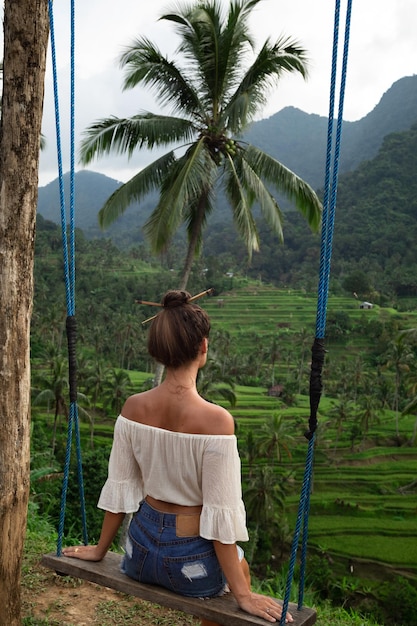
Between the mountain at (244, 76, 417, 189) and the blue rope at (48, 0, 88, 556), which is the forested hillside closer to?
the mountain at (244, 76, 417, 189)

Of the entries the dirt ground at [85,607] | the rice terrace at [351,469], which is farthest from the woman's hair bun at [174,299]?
the rice terrace at [351,469]

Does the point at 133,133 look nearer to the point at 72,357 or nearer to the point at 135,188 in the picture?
the point at 135,188

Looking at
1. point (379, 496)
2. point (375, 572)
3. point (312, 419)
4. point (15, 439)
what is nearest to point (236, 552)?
point (312, 419)

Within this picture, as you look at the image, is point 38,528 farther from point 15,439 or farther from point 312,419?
point 312,419

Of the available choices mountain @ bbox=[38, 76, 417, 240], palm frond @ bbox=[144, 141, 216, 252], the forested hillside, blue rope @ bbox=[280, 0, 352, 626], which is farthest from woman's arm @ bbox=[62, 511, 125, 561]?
mountain @ bbox=[38, 76, 417, 240]

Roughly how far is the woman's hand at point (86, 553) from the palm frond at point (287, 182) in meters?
6.74

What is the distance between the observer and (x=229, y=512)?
4.63 feet

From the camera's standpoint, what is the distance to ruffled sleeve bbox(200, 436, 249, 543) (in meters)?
1.40

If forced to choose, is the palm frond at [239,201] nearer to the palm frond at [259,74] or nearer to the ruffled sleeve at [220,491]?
the palm frond at [259,74]

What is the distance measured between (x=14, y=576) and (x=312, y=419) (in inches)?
46.9

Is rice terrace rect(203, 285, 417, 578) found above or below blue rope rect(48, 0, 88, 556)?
below

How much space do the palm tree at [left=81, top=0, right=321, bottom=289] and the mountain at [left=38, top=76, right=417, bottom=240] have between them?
73.2m

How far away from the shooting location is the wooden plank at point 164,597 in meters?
1.47

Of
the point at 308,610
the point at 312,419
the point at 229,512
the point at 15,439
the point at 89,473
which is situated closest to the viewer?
the point at 229,512
